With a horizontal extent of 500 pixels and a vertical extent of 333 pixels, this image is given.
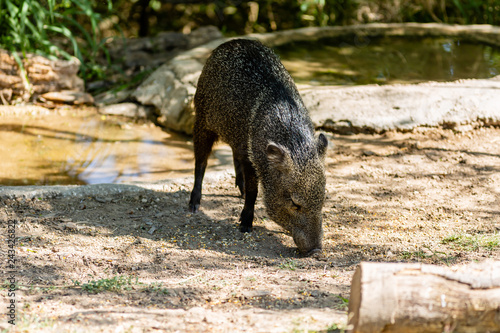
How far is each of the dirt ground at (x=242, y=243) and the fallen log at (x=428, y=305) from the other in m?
0.22

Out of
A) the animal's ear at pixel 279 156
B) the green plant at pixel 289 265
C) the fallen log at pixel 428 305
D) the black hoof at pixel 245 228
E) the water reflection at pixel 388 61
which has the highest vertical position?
the water reflection at pixel 388 61

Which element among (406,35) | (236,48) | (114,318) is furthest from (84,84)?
(114,318)

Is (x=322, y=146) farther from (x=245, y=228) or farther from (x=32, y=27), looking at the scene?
(x=32, y=27)

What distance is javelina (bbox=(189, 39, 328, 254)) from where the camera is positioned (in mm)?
3434

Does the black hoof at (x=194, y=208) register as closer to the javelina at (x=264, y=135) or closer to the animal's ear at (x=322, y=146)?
the javelina at (x=264, y=135)

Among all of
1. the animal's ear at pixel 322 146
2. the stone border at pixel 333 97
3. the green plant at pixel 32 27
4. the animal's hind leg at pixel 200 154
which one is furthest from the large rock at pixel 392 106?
the green plant at pixel 32 27

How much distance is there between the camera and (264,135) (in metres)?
3.66

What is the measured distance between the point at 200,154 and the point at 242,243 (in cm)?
98

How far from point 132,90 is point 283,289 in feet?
14.6

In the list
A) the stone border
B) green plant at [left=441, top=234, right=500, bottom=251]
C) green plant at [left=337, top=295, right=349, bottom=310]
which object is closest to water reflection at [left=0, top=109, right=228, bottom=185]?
the stone border

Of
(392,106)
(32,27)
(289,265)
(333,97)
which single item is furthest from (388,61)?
(289,265)

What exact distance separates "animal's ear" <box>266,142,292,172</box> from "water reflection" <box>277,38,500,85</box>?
2758mm

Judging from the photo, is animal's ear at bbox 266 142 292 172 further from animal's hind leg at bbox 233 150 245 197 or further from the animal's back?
animal's hind leg at bbox 233 150 245 197

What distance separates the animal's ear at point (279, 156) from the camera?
3418 mm
